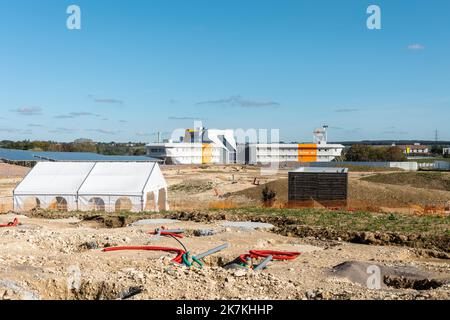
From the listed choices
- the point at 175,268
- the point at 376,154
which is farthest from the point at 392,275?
the point at 376,154

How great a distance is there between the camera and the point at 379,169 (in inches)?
3071

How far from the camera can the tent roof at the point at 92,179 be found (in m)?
25.6

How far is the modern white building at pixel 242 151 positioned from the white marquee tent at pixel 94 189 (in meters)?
80.5

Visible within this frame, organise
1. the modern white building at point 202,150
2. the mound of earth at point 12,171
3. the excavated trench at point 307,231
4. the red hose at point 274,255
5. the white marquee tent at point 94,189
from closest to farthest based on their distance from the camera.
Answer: the red hose at point 274,255 < the excavated trench at point 307,231 < the white marquee tent at point 94,189 < the mound of earth at point 12,171 < the modern white building at point 202,150

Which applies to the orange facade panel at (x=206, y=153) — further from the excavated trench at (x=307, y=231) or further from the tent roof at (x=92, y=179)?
the excavated trench at (x=307, y=231)

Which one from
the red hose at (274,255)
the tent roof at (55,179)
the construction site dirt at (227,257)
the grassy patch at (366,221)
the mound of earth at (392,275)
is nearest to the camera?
the construction site dirt at (227,257)

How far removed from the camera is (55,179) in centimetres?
2648

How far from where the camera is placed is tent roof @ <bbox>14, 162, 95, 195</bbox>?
25859mm

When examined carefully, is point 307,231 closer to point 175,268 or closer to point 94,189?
point 175,268

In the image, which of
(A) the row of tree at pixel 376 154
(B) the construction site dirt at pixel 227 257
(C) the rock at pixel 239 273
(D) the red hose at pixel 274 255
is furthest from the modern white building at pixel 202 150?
(C) the rock at pixel 239 273

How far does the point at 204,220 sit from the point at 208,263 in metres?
7.55

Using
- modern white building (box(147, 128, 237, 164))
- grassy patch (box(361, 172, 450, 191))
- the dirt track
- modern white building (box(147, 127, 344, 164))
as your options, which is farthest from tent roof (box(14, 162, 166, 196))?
modern white building (box(147, 127, 344, 164))

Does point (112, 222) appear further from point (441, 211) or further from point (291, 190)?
point (441, 211)
